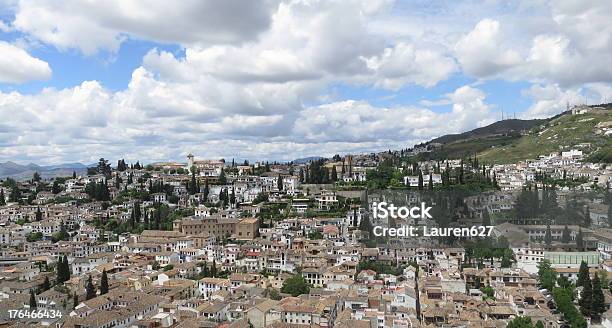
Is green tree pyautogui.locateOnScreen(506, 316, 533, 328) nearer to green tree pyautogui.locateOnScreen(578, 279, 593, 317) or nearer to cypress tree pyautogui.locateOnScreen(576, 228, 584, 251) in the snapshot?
green tree pyautogui.locateOnScreen(578, 279, 593, 317)

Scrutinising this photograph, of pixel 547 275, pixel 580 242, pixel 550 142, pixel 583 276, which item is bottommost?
pixel 547 275

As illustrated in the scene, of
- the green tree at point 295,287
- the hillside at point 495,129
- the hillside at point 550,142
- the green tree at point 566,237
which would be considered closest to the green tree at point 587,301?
the green tree at point 566,237

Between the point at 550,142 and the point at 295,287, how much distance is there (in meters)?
47.1

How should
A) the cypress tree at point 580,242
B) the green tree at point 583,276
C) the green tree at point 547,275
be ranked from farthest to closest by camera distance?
the cypress tree at point 580,242 < the green tree at point 547,275 < the green tree at point 583,276

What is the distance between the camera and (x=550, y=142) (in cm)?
5600

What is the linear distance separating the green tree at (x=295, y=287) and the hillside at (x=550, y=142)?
35218 mm

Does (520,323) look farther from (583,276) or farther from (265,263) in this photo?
(265,263)

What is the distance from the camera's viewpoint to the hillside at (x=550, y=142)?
168ft

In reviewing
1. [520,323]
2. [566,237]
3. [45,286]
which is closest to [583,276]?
[520,323]

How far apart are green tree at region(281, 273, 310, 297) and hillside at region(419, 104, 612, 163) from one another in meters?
35.2

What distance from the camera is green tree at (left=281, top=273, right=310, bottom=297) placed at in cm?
1739

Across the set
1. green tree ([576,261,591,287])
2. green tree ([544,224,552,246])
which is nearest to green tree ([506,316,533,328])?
green tree ([576,261,591,287])

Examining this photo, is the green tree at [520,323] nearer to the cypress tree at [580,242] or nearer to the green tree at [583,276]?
the green tree at [583,276]

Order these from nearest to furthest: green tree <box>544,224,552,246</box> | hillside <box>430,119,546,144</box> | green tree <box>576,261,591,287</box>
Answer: green tree <box>576,261,591,287</box>
green tree <box>544,224,552,246</box>
hillside <box>430,119,546,144</box>
